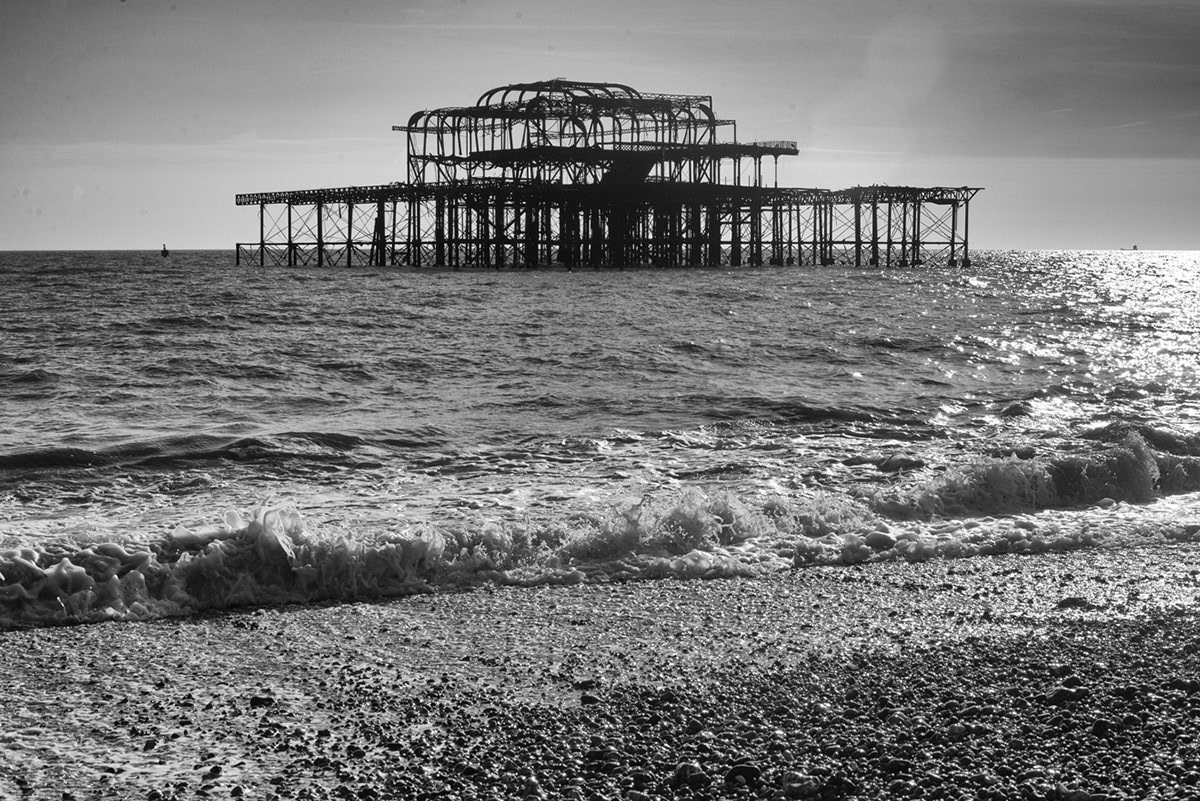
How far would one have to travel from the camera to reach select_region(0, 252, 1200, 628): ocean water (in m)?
8.26

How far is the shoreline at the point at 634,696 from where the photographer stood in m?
4.86

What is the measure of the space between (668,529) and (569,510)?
1.16 m

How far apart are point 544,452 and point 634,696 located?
7190mm

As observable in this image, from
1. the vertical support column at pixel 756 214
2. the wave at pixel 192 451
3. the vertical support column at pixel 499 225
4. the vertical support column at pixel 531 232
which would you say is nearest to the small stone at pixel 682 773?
the wave at pixel 192 451

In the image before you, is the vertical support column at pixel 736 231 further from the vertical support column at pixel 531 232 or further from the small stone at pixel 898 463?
the small stone at pixel 898 463

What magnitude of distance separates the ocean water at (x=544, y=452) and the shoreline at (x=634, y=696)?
0.72 m

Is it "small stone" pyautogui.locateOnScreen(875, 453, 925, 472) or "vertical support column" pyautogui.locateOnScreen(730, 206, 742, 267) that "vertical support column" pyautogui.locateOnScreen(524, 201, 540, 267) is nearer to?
"vertical support column" pyautogui.locateOnScreen(730, 206, 742, 267)

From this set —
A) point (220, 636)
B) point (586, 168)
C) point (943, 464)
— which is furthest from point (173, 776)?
point (586, 168)

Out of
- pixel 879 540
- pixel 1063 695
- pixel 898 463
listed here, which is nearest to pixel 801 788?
pixel 1063 695

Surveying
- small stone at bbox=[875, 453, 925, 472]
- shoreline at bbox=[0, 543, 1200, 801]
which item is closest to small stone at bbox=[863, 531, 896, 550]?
shoreline at bbox=[0, 543, 1200, 801]

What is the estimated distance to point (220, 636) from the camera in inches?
272

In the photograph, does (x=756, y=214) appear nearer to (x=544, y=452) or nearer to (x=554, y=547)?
(x=544, y=452)

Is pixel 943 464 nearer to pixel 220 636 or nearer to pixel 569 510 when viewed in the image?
pixel 569 510

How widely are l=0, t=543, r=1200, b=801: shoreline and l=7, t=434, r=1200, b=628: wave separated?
38cm
